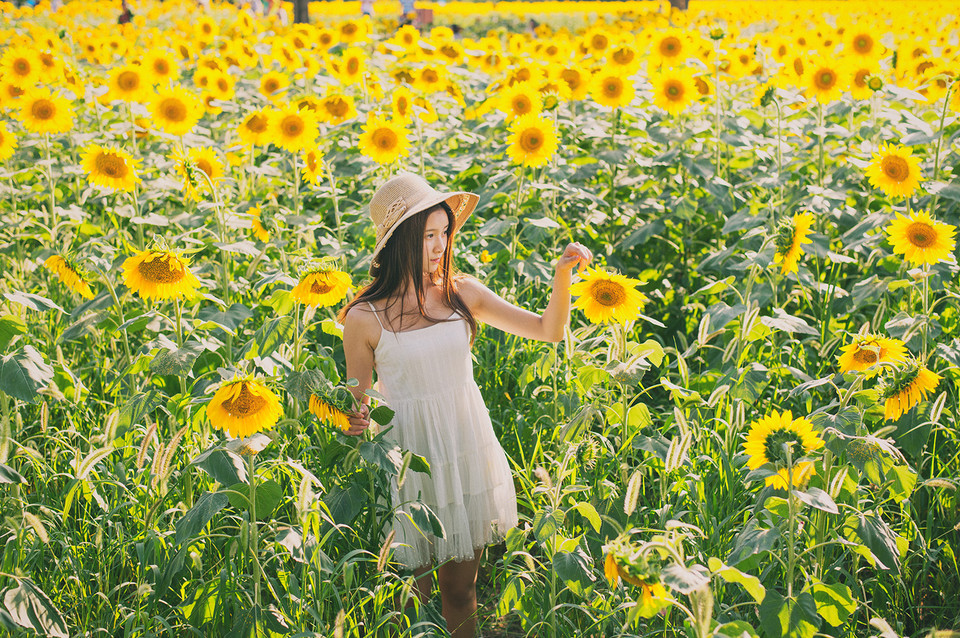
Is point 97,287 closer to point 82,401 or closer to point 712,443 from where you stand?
point 82,401

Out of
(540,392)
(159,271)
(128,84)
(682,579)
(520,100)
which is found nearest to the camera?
(682,579)

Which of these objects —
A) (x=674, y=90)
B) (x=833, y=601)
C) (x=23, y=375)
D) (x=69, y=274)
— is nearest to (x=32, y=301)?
(x=23, y=375)

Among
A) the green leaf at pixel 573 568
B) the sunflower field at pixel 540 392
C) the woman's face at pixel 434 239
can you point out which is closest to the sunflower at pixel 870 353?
the sunflower field at pixel 540 392

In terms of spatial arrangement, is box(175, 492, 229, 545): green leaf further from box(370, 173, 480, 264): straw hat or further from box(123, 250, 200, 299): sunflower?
box(370, 173, 480, 264): straw hat

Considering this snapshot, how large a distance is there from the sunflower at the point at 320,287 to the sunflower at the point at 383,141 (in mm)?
1802

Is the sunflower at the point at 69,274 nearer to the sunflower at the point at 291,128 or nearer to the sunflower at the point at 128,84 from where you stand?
the sunflower at the point at 291,128

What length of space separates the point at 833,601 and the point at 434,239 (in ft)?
4.70

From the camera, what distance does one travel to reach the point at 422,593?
2.61 m

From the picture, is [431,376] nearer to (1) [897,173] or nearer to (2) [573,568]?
(2) [573,568]

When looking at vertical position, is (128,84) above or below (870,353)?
above

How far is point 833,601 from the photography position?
2.09m

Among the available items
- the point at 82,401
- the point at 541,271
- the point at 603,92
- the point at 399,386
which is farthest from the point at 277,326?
the point at 603,92

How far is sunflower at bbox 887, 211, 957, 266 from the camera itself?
282 cm

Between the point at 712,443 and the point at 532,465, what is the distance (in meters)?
0.65
